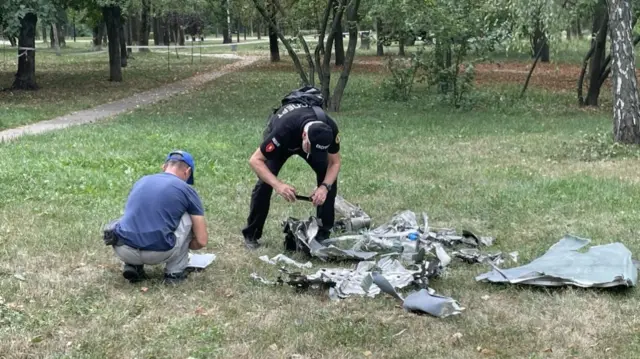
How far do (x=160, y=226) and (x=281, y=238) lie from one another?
1.80m

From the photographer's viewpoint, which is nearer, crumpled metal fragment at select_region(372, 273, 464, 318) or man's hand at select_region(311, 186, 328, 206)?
crumpled metal fragment at select_region(372, 273, 464, 318)

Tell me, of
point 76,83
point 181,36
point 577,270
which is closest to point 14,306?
point 577,270

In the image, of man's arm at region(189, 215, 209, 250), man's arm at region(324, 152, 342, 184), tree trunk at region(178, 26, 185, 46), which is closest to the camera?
man's arm at region(189, 215, 209, 250)

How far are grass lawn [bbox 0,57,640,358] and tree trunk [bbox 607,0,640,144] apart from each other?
457 mm

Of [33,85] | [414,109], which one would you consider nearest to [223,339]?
[414,109]

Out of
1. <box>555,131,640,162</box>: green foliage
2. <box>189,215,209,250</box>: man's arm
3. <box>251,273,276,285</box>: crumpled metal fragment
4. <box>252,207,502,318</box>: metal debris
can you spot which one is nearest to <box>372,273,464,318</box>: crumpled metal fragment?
<box>252,207,502,318</box>: metal debris

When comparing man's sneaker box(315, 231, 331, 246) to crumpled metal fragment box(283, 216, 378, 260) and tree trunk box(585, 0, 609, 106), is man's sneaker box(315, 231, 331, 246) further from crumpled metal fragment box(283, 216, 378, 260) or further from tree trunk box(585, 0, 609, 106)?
tree trunk box(585, 0, 609, 106)

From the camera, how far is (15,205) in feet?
23.6

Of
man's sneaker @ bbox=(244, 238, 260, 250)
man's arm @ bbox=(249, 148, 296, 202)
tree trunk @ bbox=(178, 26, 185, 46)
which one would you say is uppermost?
tree trunk @ bbox=(178, 26, 185, 46)

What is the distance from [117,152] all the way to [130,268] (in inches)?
220

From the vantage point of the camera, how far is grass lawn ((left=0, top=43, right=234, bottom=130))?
16.6 meters

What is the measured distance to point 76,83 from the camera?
23.3 m

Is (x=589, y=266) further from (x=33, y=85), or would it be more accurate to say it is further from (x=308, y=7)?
(x=308, y=7)

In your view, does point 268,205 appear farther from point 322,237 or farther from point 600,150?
point 600,150
